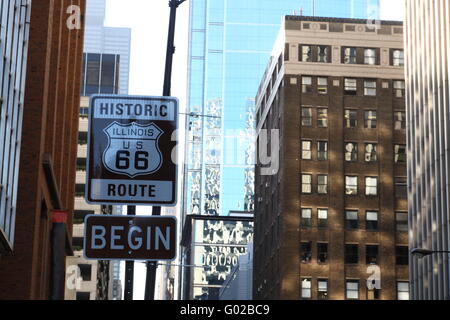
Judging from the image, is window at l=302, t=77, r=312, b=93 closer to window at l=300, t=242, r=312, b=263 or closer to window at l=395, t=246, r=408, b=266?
window at l=300, t=242, r=312, b=263

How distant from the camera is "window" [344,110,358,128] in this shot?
314 feet

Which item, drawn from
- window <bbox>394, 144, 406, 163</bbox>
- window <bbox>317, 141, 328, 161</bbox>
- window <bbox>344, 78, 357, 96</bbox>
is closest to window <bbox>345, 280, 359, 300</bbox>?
window <bbox>317, 141, 328, 161</bbox>

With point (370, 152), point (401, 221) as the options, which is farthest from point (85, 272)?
point (401, 221)

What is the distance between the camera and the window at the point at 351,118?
95625mm

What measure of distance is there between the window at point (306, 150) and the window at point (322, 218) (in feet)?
18.8

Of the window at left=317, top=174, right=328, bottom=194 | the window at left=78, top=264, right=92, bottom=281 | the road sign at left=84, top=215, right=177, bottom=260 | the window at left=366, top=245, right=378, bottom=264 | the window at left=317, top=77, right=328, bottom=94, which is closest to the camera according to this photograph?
the road sign at left=84, top=215, right=177, bottom=260

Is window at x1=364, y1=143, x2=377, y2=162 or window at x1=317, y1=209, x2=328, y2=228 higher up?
window at x1=364, y1=143, x2=377, y2=162

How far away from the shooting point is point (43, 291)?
39.1m

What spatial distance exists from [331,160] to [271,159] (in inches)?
411

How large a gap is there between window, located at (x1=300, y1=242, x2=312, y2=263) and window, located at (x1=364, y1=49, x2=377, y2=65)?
2062 centimetres

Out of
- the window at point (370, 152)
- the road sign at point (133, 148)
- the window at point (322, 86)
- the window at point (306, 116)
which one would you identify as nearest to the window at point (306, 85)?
the window at point (322, 86)

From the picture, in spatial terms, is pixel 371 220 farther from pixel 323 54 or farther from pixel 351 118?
pixel 323 54

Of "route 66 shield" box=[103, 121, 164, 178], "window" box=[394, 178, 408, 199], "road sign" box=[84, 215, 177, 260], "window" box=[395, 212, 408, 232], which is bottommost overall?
"road sign" box=[84, 215, 177, 260]

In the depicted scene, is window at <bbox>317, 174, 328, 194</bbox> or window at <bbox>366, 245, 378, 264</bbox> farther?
window at <bbox>317, 174, 328, 194</bbox>
